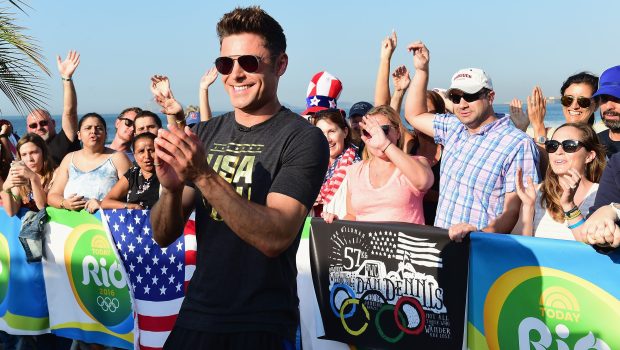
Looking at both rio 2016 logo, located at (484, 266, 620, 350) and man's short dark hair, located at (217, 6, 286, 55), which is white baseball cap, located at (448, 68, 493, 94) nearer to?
rio 2016 logo, located at (484, 266, 620, 350)

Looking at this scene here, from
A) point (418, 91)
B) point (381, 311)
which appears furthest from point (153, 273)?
point (418, 91)

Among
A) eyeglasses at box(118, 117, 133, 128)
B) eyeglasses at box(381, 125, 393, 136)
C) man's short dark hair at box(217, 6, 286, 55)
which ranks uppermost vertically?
man's short dark hair at box(217, 6, 286, 55)

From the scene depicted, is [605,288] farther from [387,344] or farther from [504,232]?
[387,344]

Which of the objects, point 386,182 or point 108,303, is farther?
point 108,303

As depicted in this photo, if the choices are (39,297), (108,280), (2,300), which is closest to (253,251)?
(108,280)

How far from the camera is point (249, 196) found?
8.64 feet

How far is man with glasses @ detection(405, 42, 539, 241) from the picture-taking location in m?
4.68

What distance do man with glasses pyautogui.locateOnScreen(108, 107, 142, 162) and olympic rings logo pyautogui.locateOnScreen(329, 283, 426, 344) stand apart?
133 inches

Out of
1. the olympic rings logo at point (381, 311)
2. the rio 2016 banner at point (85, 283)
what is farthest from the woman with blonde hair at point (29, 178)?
the olympic rings logo at point (381, 311)

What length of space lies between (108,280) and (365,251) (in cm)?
243

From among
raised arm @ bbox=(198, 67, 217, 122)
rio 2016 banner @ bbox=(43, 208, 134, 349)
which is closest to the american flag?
rio 2016 banner @ bbox=(43, 208, 134, 349)

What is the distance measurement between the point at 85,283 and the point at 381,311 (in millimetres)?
2831

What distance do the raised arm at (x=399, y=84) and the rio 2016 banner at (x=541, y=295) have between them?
3016 mm

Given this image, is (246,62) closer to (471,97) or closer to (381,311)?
(381,311)
